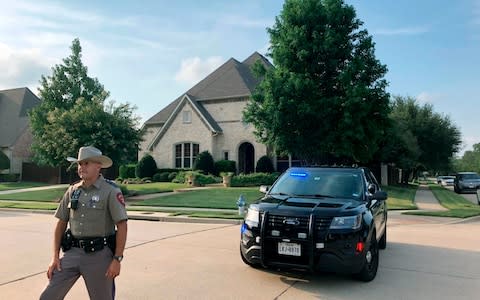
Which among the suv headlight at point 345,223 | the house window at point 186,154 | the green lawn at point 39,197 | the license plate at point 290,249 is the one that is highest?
the house window at point 186,154

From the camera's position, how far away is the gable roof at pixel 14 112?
142ft

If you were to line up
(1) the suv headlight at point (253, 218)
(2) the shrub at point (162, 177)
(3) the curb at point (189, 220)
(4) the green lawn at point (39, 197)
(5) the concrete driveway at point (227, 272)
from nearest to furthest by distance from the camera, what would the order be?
(5) the concrete driveway at point (227, 272) < (1) the suv headlight at point (253, 218) < (3) the curb at point (189, 220) < (4) the green lawn at point (39, 197) < (2) the shrub at point (162, 177)

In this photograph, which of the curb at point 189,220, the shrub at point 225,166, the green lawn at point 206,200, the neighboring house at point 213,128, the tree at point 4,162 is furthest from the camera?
the tree at point 4,162

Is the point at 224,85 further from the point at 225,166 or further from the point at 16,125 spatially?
the point at 16,125

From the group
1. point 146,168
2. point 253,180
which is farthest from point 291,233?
point 146,168

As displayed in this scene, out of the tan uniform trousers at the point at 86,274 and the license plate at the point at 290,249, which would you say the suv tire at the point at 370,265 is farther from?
the tan uniform trousers at the point at 86,274

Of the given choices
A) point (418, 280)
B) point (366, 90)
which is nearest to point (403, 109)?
point (366, 90)

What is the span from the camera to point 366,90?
23016 mm

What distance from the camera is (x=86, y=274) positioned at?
3861 mm

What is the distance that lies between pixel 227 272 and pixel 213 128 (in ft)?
97.1

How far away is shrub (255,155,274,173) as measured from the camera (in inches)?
1326

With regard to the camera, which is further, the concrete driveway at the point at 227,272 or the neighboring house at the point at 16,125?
the neighboring house at the point at 16,125

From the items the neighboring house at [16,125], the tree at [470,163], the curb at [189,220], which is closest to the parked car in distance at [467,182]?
the curb at [189,220]

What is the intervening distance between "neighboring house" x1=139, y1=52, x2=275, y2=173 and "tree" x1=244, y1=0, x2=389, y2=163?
35.4 feet
